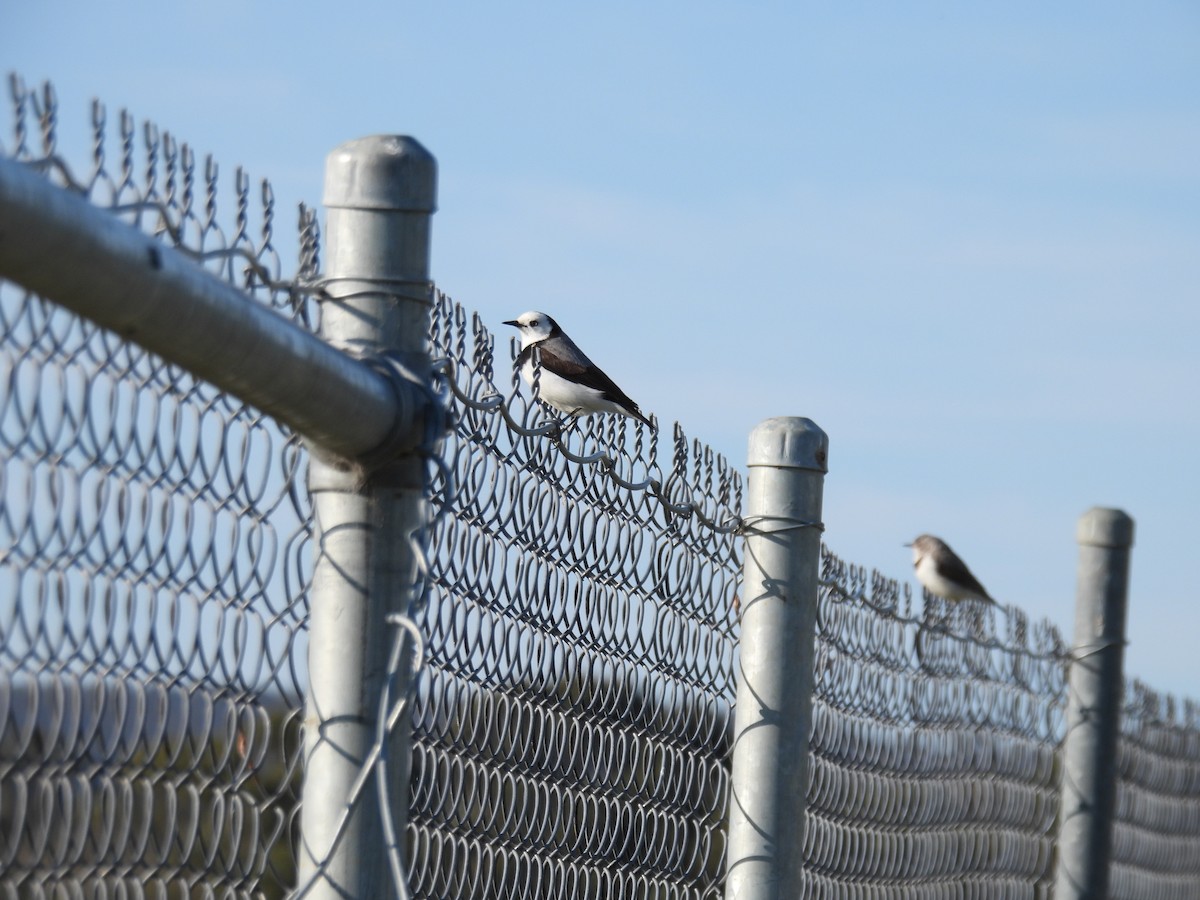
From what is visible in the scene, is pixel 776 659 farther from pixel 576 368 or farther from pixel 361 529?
pixel 576 368

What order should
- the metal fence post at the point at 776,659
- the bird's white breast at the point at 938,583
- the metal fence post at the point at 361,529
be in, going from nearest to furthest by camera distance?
the metal fence post at the point at 361,529
the metal fence post at the point at 776,659
the bird's white breast at the point at 938,583

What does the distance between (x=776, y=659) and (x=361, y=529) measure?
160 cm

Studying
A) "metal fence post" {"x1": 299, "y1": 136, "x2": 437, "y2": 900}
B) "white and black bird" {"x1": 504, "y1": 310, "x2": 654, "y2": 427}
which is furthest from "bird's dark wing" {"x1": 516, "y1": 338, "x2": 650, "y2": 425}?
"metal fence post" {"x1": 299, "y1": 136, "x2": 437, "y2": 900}

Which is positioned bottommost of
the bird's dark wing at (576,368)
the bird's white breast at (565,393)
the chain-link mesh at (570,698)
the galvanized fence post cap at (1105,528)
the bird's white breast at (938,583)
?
the chain-link mesh at (570,698)

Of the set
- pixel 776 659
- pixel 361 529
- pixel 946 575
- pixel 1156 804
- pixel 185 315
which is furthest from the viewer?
pixel 946 575

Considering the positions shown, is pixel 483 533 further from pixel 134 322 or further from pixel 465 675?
pixel 134 322

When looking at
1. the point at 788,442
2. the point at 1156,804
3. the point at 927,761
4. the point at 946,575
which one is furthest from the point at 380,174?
the point at 946,575

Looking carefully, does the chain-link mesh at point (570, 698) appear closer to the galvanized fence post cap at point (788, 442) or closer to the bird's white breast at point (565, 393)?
the galvanized fence post cap at point (788, 442)

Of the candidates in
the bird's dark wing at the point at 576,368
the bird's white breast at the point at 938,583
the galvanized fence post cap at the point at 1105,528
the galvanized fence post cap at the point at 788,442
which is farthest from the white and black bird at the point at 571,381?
the bird's white breast at the point at 938,583

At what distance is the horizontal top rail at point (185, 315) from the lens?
1548 mm

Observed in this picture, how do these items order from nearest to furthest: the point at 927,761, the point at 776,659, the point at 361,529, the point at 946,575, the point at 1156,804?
the point at 361,529
the point at 776,659
the point at 927,761
the point at 1156,804
the point at 946,575

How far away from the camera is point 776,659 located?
3.63 m

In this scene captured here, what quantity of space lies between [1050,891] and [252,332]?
4.92 meters

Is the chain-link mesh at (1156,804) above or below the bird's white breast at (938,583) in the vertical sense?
below
